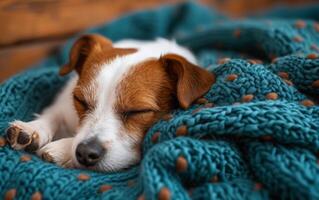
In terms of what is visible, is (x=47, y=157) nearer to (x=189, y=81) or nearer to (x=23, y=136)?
(x=23, y=136)

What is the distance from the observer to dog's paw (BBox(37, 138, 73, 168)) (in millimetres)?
1377

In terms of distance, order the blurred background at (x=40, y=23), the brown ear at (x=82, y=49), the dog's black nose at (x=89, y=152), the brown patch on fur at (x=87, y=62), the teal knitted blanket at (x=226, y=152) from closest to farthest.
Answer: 1. the teal knitted blanket at (x=226, y=152)
2. the dog's black nose at (x=89, y=152)
3. the brown patch on fur at (x=87, y=62)
4. the brown ear at (x=82, y=49)
5. the blurred background at (x=40, y=23)

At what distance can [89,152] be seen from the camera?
130cm

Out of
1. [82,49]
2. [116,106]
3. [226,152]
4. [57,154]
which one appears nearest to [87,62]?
[82,49]

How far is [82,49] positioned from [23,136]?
0.49 metres

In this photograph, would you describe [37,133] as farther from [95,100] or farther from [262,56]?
[262,56]

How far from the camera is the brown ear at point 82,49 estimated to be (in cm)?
168

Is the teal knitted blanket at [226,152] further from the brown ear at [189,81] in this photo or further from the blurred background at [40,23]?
the blurred background at [40,23]

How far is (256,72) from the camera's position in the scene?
132 centimetres

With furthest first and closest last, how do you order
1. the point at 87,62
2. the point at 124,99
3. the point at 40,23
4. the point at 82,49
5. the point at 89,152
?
the point at 40,23 < the point at 82,49 < the point at 87,62 < the point at 124,99 < the point at 89,152

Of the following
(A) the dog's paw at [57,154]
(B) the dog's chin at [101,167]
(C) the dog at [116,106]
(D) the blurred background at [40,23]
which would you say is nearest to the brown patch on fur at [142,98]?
(C) the dog at [116,106]

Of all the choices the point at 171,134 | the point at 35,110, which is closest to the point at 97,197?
A: the point at 171,134

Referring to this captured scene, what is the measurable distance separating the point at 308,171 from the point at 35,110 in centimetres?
112

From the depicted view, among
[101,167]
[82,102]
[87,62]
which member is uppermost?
[87,62]
